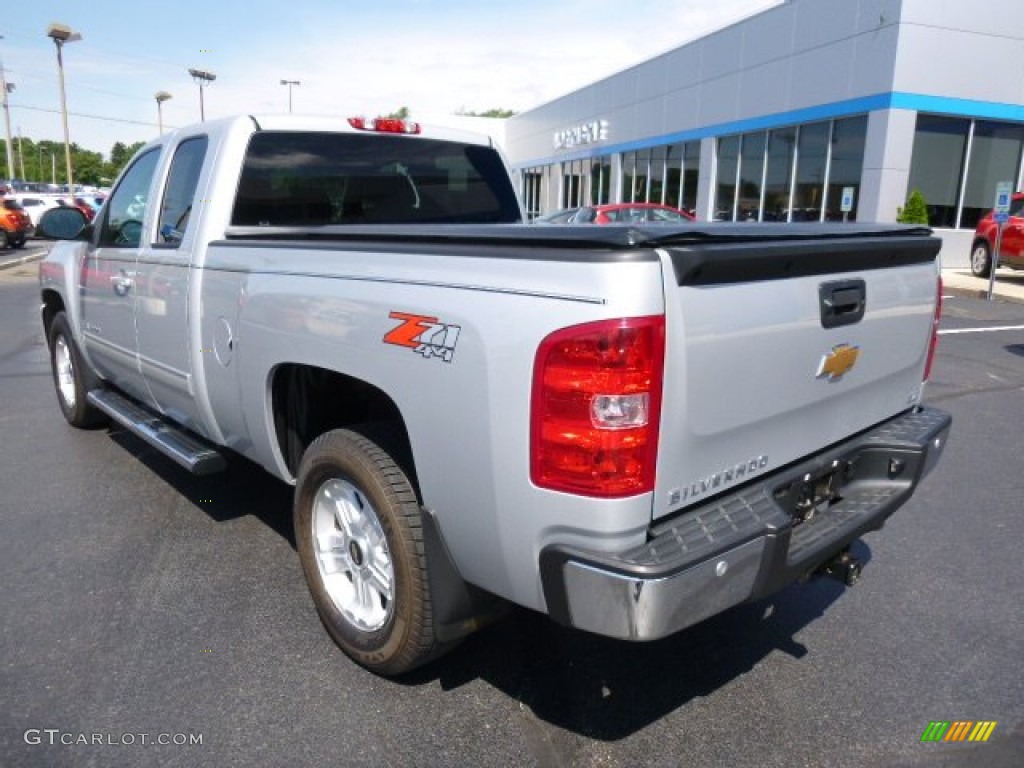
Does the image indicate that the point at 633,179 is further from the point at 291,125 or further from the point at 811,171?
the point at 291,125

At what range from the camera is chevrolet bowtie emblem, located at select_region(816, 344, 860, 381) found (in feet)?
8.62

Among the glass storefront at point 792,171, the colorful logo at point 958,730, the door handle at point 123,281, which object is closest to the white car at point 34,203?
the glass storefront at point 792,171

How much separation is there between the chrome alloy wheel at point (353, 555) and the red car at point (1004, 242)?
16.3 metres

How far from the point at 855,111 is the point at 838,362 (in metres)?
18.6

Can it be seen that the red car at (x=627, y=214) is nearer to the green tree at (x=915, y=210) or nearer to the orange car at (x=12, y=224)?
the green tree at (x=915, y=210)

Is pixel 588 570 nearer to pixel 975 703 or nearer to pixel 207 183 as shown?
pixel 975 703

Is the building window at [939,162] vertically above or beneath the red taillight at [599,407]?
above

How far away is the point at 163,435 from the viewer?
13.5 feet

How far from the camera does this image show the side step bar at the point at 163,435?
12.2 ft

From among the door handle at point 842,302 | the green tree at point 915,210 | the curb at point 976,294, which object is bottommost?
the curb at point 976,294

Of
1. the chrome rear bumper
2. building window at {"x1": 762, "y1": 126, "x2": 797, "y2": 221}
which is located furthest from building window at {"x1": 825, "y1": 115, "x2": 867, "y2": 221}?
the chrome rear bumper

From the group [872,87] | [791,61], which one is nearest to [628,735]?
[872,87]

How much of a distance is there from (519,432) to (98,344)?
12.5 feet

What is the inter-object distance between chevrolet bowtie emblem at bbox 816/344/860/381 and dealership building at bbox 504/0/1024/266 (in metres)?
17.6
